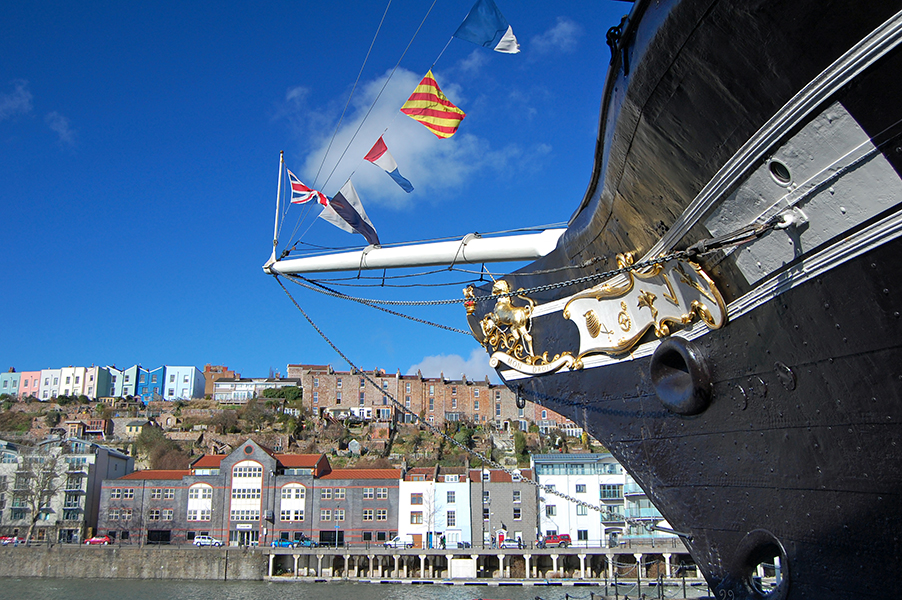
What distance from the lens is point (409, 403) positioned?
74.4 m

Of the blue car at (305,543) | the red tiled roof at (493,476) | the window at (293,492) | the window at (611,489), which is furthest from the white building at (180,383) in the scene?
the window at (611,489)

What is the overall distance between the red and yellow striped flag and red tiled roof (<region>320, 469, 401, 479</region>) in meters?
35.4

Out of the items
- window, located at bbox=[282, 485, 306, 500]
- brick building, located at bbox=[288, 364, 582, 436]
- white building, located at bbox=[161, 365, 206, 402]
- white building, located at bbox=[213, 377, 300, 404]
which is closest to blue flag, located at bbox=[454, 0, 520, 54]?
window, located at bbox=[282, 485, 306, 500]

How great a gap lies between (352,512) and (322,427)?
30378 millimetres

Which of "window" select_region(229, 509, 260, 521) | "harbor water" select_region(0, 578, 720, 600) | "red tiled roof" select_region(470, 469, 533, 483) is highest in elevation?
"red tiled roof" select_region(470, 469, 533, 483)

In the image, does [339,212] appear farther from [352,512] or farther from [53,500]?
[53,500]

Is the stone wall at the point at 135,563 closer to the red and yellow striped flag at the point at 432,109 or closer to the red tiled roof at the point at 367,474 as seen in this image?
the red tiled roof at the point at 367,474

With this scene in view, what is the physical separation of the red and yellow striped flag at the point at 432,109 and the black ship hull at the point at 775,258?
1975 millimetres

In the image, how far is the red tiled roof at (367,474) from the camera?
40.2 meters

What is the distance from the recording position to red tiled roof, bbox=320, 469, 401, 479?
40.2m

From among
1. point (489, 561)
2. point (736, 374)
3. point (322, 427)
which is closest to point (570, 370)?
point (736, 374)

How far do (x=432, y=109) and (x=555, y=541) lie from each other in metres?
34.4

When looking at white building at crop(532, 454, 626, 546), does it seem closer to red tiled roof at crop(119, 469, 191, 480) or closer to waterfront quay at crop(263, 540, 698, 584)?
waterfront quay at crop(263, 540, 698, 584)

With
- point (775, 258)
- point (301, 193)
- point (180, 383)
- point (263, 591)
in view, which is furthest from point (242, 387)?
point (775, 258)
